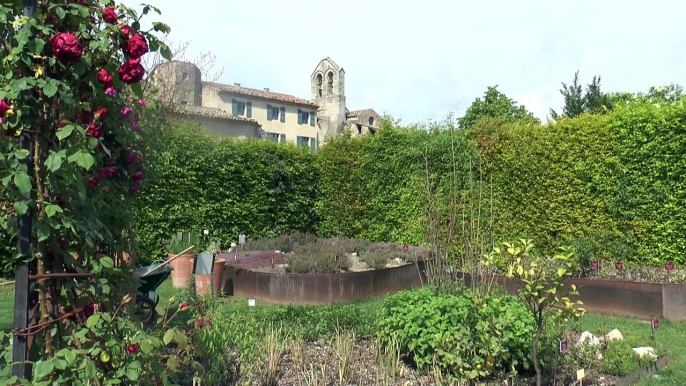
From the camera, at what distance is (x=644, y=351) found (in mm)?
4941

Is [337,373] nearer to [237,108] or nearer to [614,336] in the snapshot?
[614,336]

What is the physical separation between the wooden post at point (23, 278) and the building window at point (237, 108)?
38.1 m

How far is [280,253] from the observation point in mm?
9680

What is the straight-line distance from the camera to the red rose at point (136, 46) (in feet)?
6.67

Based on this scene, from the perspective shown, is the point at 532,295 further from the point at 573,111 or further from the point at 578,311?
the point at 573,111

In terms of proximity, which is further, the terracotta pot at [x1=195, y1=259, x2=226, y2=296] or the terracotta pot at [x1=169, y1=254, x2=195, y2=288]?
Result: the terracotta pot at [x1=169, y1=254, x2=195, y2=288]

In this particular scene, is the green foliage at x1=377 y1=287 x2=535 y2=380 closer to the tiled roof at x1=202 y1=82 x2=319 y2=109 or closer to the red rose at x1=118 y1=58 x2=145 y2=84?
the red rose at x1=118 y1=58 x2=145 y2=84

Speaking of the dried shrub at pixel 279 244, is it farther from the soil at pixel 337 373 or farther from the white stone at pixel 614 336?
the white stone at pixel 614 336

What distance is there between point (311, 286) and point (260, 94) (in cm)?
3491

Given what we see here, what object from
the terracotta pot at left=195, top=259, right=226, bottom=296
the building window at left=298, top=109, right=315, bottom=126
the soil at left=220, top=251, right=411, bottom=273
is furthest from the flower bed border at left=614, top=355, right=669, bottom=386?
the building window at left=298, top=109, right=315, bottom=126

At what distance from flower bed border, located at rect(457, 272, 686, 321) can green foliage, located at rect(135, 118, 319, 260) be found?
6.95 metres

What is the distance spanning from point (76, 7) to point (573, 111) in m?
28.8

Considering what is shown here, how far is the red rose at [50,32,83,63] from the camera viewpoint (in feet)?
6.23

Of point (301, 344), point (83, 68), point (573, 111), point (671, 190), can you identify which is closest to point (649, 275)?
point (671, 190)
